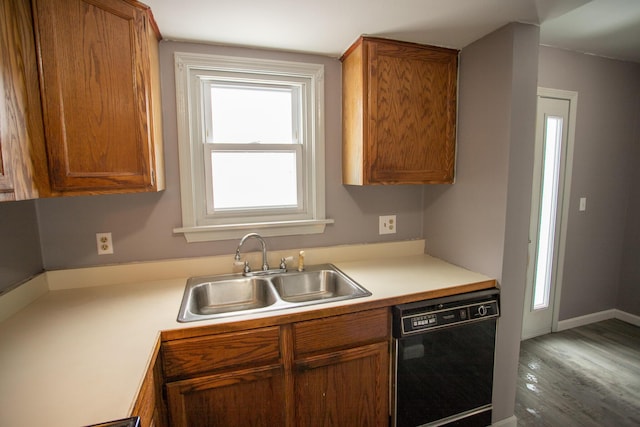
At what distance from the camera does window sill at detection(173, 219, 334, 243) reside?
1722 mm

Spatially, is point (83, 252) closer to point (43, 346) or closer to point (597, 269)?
point (43, 346)

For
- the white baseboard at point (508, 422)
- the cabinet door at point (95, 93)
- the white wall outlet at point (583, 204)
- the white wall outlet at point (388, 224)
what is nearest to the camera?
the cabinet door at point (95, 93)

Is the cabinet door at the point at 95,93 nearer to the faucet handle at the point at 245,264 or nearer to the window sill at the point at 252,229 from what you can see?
the window sill at the point at 252,229

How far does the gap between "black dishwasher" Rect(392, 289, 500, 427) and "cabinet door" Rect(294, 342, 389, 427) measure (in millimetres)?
73

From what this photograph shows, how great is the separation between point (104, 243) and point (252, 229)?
77 centimetres

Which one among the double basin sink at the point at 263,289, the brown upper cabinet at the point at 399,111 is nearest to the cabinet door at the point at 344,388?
the double basin sink at the point at 263,289

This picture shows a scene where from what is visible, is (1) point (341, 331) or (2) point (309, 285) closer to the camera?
(1) point (341, 331)

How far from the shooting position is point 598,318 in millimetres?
2832

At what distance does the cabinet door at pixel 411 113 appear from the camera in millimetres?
1639

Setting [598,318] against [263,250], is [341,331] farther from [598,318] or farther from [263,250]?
[598,318]

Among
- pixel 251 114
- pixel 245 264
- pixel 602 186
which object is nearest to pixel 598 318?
pixel 602 186

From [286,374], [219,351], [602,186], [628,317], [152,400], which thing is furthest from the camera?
[628,317]

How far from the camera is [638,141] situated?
2680 millimetres

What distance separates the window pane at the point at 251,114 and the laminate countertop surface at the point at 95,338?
89 centimetres
